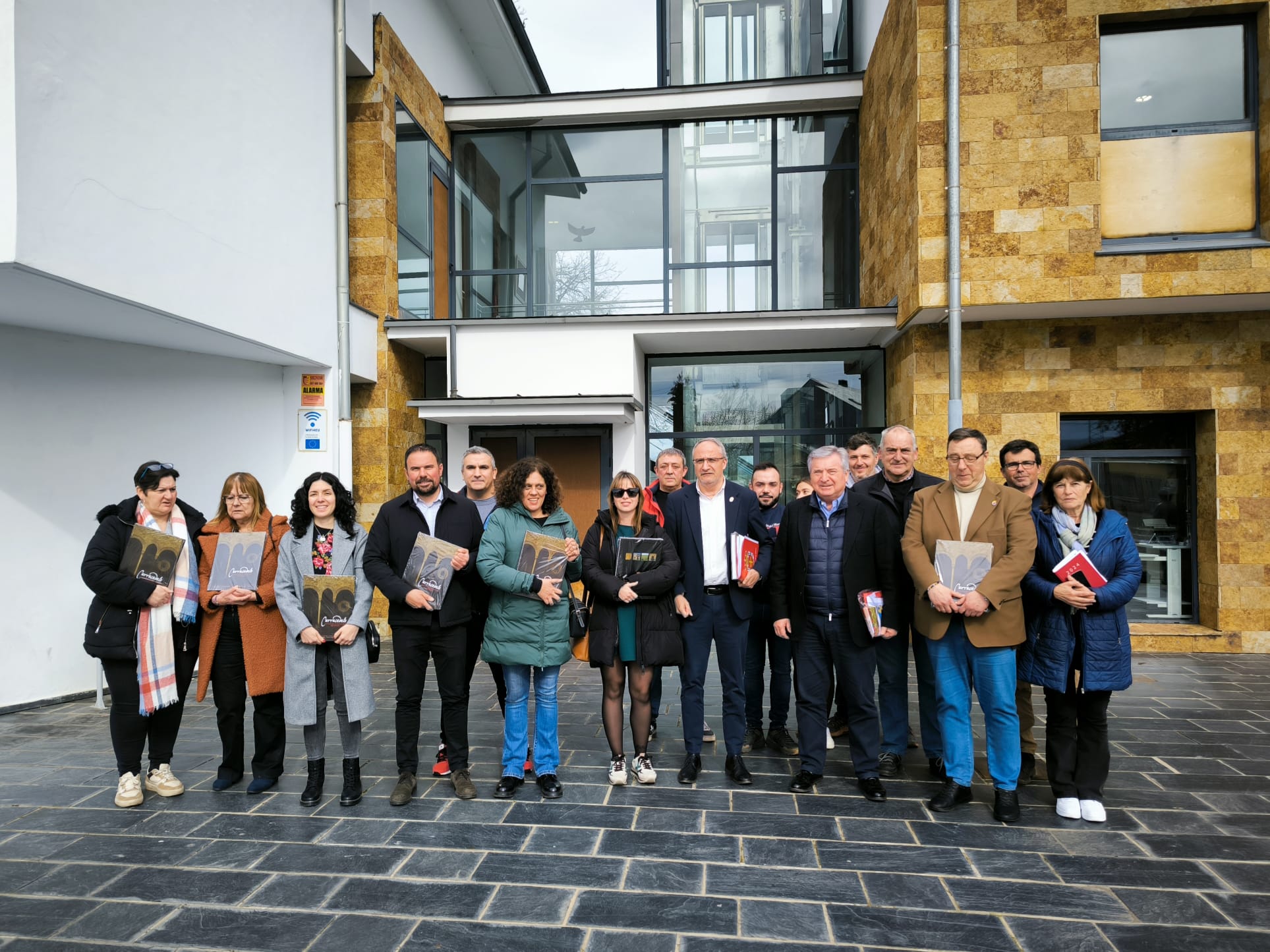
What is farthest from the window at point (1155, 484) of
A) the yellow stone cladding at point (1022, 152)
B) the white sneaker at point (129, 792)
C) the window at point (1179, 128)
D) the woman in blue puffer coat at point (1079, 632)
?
the white sneaker at point (129, 792)

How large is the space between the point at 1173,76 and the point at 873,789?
27.8 feet

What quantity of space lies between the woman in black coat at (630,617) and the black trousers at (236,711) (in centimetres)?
193

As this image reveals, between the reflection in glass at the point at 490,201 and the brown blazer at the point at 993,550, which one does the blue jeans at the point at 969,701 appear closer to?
the brown blazer at the point at 993,550

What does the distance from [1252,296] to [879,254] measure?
379 cm

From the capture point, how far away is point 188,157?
6.03 m

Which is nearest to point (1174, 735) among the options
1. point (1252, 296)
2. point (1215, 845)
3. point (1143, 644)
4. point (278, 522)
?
point (1215, 845)

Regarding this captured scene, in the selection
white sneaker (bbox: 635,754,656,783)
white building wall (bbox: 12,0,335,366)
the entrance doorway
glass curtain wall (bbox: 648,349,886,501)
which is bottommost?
white sneaker (bbox: 635,754,656,783)

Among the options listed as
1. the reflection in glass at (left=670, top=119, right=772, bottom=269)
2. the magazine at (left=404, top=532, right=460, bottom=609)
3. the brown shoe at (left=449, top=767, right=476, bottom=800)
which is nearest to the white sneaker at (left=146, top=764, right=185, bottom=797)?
the brown shoe at (left=449, top=767, right=476, bottom=800)

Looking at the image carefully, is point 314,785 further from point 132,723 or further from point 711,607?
point 711,607

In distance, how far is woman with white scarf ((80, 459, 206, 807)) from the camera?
404 centimetres

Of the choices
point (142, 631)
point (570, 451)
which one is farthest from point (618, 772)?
point (570, 451)

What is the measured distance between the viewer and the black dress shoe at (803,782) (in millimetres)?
4195

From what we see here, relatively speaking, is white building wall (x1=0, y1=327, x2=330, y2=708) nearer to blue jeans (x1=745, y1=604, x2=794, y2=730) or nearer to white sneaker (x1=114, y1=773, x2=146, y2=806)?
white sneaker (x1=114, y1=773, x2=146, y2=806)

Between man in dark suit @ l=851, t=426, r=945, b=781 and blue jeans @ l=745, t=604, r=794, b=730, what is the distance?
678 millimetres
